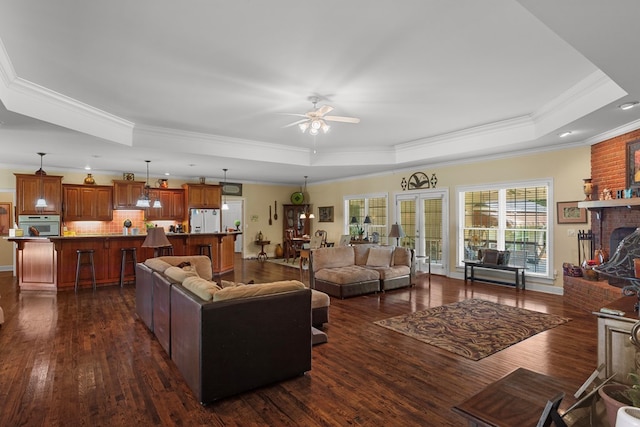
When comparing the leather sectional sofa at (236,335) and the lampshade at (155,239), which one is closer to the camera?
the leather sectional sofa at (236,335)

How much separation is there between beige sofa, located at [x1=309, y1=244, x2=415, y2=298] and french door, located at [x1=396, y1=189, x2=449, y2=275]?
163 cm

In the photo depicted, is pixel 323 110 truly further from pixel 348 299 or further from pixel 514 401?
pixel 514 401

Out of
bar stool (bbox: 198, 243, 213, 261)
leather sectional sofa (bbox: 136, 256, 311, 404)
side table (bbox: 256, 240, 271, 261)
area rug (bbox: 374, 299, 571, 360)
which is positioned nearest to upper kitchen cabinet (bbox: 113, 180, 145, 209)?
bar stool (bbox: 198, 243, 213, 261)

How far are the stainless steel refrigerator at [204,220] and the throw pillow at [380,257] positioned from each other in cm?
514

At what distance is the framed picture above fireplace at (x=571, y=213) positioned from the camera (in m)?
5.88

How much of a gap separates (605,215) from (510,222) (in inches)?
68.3

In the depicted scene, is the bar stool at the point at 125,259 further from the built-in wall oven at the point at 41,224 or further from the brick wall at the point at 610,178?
the brick wall at the point at 610,178

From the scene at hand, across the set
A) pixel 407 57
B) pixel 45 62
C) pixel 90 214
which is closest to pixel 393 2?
pixel 407 57

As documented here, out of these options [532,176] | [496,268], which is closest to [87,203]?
[496,268]

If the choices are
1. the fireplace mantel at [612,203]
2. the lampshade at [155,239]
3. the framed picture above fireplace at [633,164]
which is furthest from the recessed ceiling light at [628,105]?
the lampshade at [155,239]

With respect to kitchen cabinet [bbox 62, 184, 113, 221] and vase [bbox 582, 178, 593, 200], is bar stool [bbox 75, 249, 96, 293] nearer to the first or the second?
kitchen cabinet [bbox 62, 184, 113, 221]

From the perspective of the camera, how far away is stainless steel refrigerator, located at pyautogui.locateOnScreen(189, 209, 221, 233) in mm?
10078

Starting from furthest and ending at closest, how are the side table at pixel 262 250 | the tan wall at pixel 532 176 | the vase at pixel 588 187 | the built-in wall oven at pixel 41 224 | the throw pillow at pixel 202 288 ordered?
the side table at pixel 262 250 → the built-in wall oven at pixel 41 224 → the tan wall at pixel 532 176 → the vase at pixel 588 187 → the throw pillow at pixel 202 288

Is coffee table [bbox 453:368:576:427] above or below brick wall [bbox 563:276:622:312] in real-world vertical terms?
above
